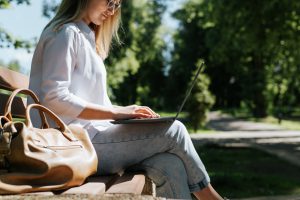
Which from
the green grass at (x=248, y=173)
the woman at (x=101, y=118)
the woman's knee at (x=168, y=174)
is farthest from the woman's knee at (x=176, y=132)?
the green grass at (x=248, y=173)

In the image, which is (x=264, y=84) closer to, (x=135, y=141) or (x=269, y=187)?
(x=269, y=187)

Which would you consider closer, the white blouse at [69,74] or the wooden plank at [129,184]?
the wooden plank at [129,184]

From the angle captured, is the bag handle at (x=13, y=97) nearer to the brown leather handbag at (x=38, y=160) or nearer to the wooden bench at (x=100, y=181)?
the brown leather handbag at (x=38, y=160)

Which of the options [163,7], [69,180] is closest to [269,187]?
[69,180]

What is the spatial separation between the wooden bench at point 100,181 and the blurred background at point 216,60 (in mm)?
976

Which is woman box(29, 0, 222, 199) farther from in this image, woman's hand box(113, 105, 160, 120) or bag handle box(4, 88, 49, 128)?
bag handle box(4, 88, 49, 128)

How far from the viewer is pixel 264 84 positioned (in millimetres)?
37875

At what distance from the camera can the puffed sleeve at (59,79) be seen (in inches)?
118

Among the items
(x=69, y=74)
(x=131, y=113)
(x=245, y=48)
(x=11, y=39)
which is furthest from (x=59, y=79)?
(x=245, y=48)

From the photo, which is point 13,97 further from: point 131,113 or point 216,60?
point 216,60

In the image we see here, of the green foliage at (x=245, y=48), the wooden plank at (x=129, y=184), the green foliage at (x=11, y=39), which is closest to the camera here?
the wooden plank at (x=129, y=184)

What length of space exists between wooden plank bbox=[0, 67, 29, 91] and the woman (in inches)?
30.2

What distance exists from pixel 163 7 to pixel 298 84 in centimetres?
1226

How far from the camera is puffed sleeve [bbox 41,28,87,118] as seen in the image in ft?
9.84
